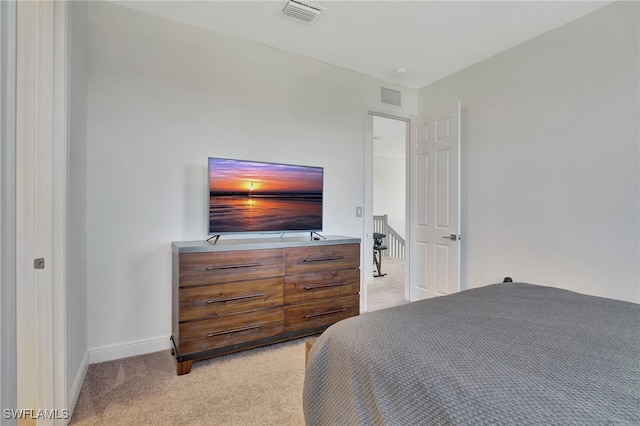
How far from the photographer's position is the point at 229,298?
2264 mm

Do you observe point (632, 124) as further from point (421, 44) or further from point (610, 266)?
point (421, 44)

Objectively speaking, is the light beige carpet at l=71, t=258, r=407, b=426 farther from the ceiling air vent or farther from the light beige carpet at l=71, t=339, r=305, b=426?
the ceiling air vent

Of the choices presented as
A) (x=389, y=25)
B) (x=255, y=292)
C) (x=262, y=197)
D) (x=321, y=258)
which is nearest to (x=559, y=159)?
(x=389, y=25)

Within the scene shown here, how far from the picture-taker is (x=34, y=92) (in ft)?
5.03

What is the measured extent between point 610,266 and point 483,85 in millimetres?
2049

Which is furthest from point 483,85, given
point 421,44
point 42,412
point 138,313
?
point 42,412

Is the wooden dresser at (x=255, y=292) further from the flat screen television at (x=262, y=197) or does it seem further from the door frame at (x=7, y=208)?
the door frame at (x=7, y=208)

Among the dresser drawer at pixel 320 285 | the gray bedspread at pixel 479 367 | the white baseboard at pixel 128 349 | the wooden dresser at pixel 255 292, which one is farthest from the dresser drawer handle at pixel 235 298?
the gray bedspread at pixel 479 367

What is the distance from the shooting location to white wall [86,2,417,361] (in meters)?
2.29

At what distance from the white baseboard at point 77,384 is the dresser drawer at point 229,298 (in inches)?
25.4

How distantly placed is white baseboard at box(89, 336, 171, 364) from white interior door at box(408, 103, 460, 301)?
283 centimetres

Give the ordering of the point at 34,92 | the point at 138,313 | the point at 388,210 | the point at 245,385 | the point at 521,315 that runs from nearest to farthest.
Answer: the point at 521,315, the point at 34,92, the point at 245,385, the point at 138,313, the point at 388,210

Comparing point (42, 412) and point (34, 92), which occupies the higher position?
point (34, 92)

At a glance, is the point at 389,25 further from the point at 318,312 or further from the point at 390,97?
the point at 318,312
